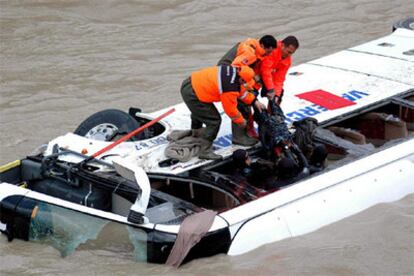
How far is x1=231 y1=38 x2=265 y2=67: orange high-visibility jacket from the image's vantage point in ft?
31.1

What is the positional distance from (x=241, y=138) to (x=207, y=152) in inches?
16.9

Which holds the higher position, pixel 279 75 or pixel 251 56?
pixel 251 56

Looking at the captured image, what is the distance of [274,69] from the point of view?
32.3ft

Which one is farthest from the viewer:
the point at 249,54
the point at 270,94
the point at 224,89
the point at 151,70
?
the point at 151,70

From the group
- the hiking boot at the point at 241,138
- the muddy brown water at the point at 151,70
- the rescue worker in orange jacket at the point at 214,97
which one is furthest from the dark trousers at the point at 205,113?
the muddy brown water at the point at 151,70

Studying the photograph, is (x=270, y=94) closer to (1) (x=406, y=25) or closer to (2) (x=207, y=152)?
(2) (x=207, y=152)

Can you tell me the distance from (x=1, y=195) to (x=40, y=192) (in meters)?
0.51

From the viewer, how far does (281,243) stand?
8328 mm

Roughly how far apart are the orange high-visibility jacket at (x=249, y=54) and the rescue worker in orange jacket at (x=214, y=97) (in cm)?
29

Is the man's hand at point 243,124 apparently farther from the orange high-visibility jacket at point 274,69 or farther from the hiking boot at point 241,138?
the orange high-visibility jacket at point 274,69

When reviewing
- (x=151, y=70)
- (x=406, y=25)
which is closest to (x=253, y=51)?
(x=406, y=25)

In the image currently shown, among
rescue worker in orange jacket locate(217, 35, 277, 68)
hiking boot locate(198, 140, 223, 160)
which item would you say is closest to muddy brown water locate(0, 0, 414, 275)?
hiking boot locate(198, 140, 223, 160)

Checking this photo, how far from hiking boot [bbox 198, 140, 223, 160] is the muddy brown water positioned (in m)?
1.19

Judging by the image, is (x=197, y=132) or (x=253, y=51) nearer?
(x=197, y=132)
